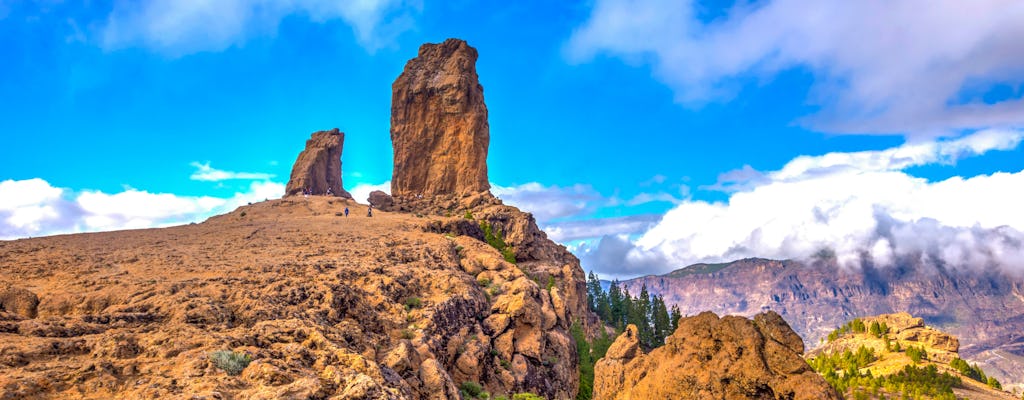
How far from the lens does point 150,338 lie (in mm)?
14633

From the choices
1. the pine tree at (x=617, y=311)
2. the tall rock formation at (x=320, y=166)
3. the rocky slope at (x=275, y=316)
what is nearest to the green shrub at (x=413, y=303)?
the rocky slope at (x=275, y=316)

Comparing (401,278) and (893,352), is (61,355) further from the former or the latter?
(893,352)

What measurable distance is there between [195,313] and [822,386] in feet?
58.4

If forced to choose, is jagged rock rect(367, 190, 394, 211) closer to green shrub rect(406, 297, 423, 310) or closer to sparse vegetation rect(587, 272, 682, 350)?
sparse vegetation rect(587, 272, 682, 350)

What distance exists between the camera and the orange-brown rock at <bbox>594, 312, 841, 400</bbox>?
1264 centimetres

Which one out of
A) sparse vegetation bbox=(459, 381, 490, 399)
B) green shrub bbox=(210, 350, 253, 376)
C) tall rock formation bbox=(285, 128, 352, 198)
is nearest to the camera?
green shrub bbox=(210, 350, 253, 376)

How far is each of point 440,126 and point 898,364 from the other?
56078mm

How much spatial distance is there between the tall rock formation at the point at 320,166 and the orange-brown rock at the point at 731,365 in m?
71.9

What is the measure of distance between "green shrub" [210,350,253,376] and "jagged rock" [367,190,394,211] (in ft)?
189

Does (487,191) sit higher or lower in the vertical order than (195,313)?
higher

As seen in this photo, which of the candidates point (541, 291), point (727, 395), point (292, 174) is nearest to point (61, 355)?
point (727, 395)

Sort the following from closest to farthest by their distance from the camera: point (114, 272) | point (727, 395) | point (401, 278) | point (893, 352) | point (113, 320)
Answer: point (727, 395) < point (113, 320) < point (114, 272) < point (401, 278) < point (893, 352)

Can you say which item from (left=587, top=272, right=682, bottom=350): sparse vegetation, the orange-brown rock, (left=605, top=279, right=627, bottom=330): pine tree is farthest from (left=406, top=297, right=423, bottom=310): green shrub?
(left=605, top=279, right=627, bottom=330): pine tree

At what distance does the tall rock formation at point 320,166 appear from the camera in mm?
79312
